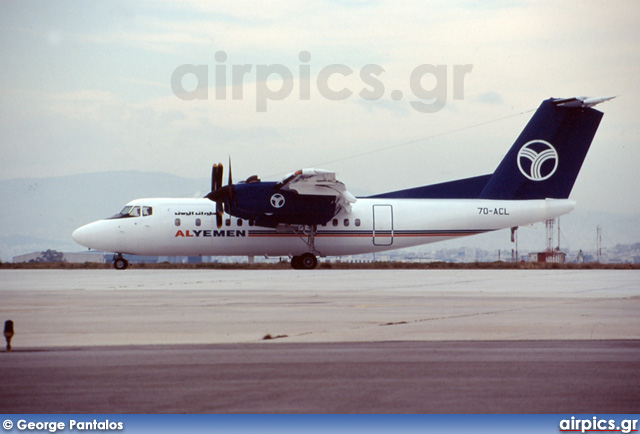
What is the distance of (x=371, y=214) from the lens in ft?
114

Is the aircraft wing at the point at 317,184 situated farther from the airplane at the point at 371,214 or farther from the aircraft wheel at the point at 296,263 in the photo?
the aircraft wheel at the point at 296,263

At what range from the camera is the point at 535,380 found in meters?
6.84

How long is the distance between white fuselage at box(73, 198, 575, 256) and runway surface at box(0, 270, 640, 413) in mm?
17958

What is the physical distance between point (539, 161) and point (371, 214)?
8.18 m

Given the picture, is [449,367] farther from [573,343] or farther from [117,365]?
[117,365]

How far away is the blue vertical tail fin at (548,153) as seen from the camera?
3497cm

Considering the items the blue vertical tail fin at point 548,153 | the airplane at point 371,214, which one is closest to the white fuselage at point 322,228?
the airplane at point 371,214

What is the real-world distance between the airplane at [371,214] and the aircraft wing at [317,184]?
0.29 feet

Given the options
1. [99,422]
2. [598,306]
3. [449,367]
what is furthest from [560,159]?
[99,422]

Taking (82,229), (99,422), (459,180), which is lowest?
(99,422)

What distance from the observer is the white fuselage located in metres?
34.2

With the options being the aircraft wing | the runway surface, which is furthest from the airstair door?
the runway surface

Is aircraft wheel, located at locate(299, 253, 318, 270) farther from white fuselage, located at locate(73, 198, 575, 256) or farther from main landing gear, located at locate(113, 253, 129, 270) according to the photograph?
main landing gear, located at locate(113, 253, 129, 270)

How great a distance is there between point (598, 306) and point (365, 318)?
508 centimetres
